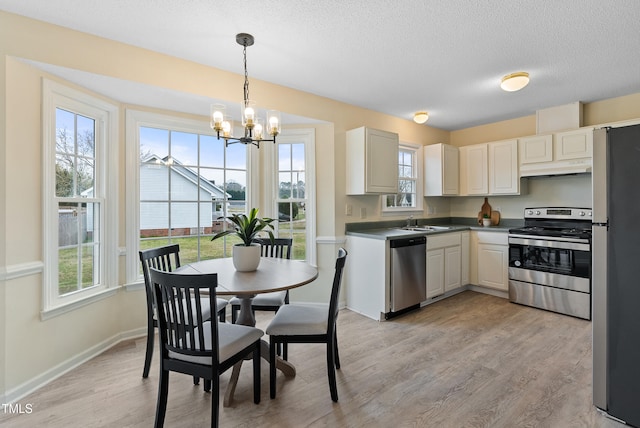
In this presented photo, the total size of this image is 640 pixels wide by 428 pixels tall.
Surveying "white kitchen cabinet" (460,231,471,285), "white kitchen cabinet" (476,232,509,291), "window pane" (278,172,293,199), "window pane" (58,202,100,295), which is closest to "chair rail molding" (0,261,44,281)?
Result: "window pane" (58,202,100,295)

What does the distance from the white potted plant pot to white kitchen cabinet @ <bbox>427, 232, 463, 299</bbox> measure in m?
2.39

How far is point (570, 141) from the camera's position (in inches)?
144

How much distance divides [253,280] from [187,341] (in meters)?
0.50

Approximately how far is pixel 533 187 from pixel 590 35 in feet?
8.10

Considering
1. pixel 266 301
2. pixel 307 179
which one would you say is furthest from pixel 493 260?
pixel 266 301

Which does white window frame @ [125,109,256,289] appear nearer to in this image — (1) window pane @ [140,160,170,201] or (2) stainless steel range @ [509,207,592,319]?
(1) window pane @ [140,160,170,201]

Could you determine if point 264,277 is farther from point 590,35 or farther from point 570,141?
point 570,141

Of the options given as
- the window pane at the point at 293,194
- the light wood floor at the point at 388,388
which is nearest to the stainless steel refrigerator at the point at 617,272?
the light wood floor at the point at 388,388

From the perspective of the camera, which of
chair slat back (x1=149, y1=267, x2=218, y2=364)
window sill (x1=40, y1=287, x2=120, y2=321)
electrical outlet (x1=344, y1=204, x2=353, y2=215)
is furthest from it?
electrical outlet (x1=344, y1=204, x2=353, y2=215)

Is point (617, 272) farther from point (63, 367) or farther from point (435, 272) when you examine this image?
point (63, 367)

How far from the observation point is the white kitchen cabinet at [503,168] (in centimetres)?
415

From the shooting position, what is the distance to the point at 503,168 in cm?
428

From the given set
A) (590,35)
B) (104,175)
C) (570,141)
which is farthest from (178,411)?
(570,141)

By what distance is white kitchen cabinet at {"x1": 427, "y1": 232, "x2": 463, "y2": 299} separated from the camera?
3.82m
